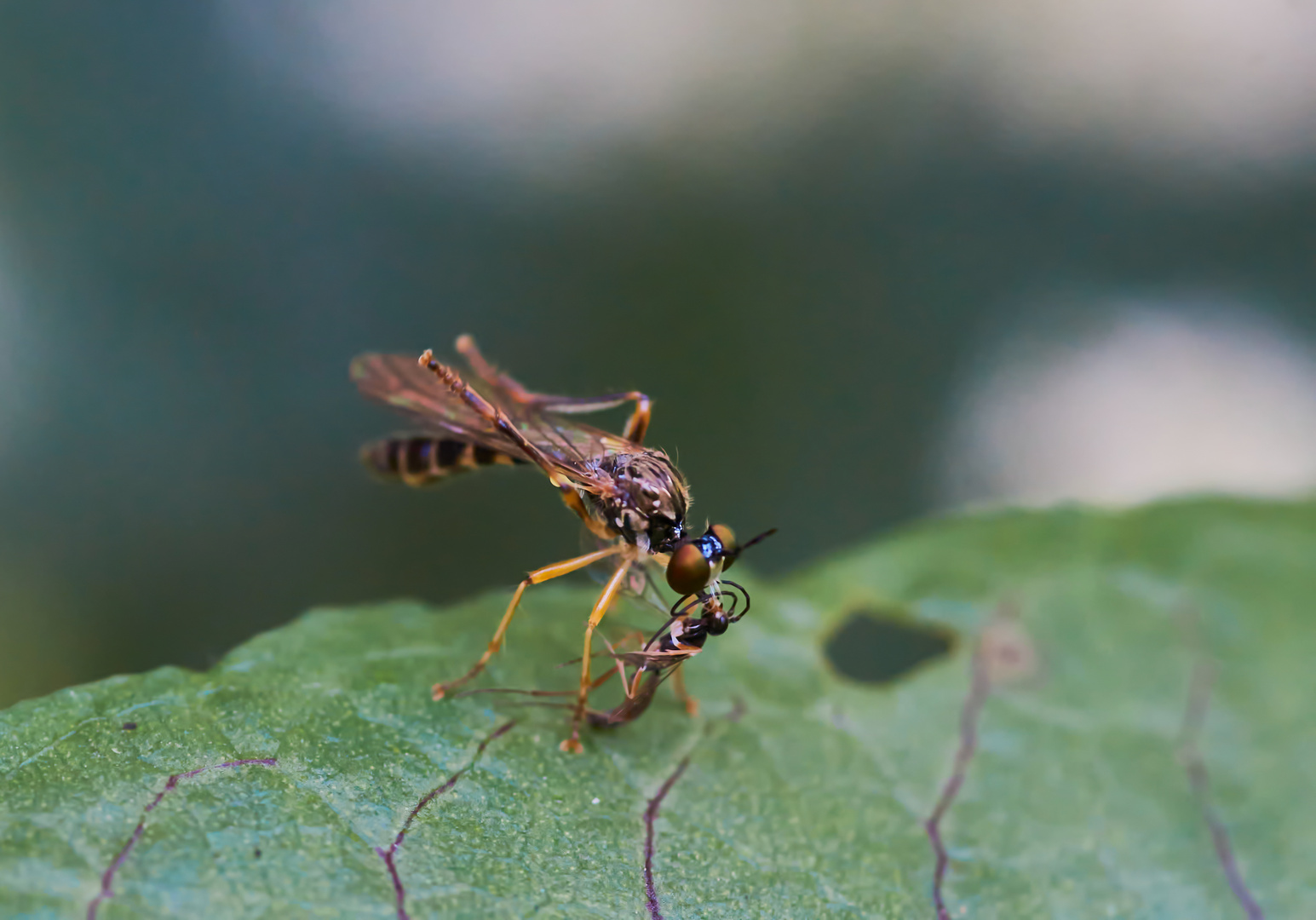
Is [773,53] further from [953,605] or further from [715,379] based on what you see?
[953,605]

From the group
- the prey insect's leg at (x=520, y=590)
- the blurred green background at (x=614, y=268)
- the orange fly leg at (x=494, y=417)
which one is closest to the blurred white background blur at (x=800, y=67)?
the blurred green background at (x=614, y=268)

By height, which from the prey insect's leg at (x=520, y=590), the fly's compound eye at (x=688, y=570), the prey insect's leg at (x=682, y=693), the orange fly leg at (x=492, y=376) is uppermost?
the orange fly leg at (x=492, y=376)

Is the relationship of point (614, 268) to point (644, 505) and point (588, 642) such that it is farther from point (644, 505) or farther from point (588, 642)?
point (588, 642)

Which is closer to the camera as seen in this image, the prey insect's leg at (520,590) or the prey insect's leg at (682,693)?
the prey insect's leg at (520,590)

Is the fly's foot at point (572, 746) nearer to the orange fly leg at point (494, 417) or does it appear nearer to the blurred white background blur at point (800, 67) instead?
the orange fly leg at point (494, 417)

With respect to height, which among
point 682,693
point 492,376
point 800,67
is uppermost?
point 800,67

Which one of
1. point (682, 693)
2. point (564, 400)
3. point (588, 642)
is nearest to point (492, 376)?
point (564, 400)

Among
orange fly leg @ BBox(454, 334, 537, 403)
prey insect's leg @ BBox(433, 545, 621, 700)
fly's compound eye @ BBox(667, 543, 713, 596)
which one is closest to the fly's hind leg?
orange fly leg @ BBox(454, 334, 537, 403)

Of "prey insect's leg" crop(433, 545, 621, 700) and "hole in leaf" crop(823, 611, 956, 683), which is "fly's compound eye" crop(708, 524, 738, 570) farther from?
"hole in leaf" crop(823, 611, 956, 683)
